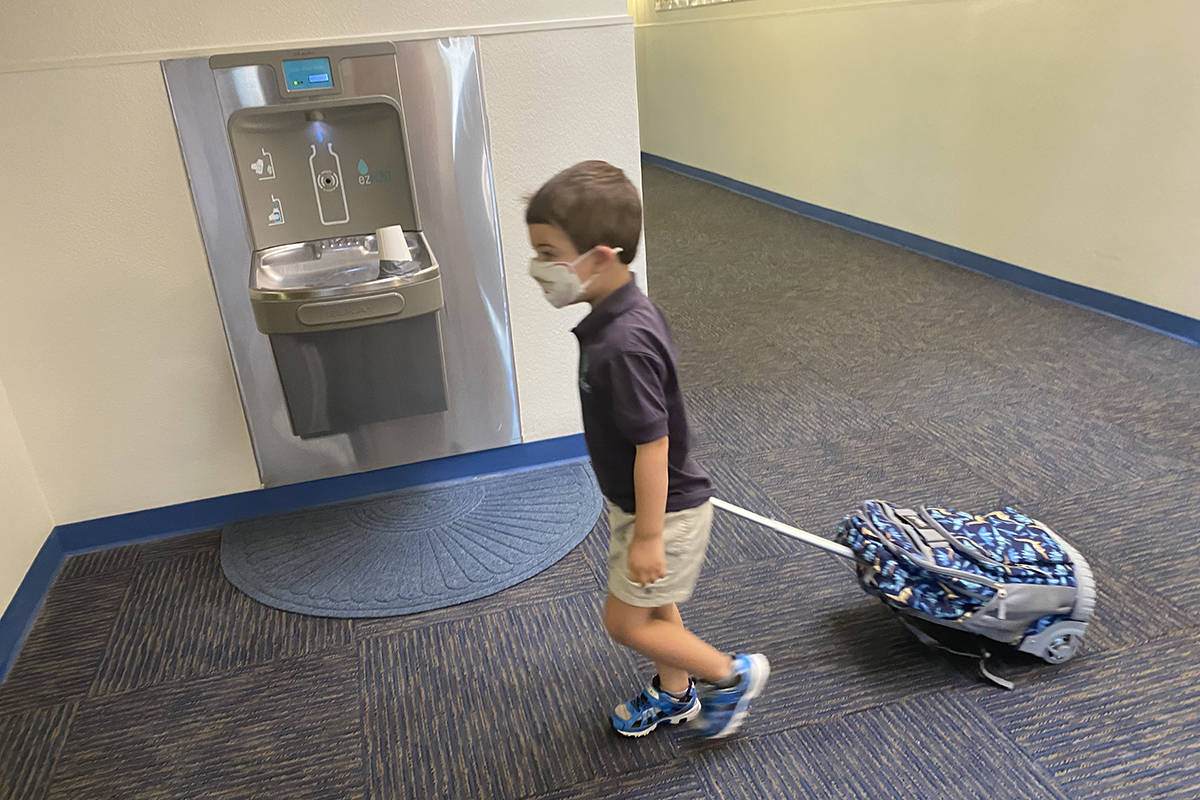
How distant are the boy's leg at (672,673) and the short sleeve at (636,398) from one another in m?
0.43

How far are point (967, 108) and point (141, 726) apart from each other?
4020 millimetres

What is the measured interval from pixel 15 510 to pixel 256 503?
56cm

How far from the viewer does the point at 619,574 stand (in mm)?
1372

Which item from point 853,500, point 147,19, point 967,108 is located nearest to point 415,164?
point 147,19

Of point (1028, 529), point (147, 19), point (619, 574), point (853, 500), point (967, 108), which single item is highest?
point (147, 19)

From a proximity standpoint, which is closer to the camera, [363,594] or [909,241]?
[363,594]

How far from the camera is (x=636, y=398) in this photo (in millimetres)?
1206

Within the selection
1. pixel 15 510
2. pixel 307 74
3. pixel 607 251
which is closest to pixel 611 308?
pixel 607 251

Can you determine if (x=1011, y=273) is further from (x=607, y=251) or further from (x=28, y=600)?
(x=28, y=600)

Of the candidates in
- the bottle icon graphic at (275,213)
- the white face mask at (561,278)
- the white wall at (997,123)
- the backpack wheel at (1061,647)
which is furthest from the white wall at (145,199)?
the white wall at (997,123)

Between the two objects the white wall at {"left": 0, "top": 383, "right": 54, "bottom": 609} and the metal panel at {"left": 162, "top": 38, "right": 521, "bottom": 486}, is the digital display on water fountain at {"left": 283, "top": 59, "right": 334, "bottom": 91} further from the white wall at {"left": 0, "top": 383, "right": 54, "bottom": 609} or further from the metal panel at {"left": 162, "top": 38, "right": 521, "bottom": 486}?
the white wall at {"left": 0, "top": 383, "right": 54, "bottom": 609}

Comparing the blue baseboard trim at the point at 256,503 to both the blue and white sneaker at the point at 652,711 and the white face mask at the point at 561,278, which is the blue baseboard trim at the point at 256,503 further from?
the white face mask at the point at 561,278

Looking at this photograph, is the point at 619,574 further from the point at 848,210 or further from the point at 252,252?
the point at 848,210

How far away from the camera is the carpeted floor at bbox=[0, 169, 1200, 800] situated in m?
1.49
